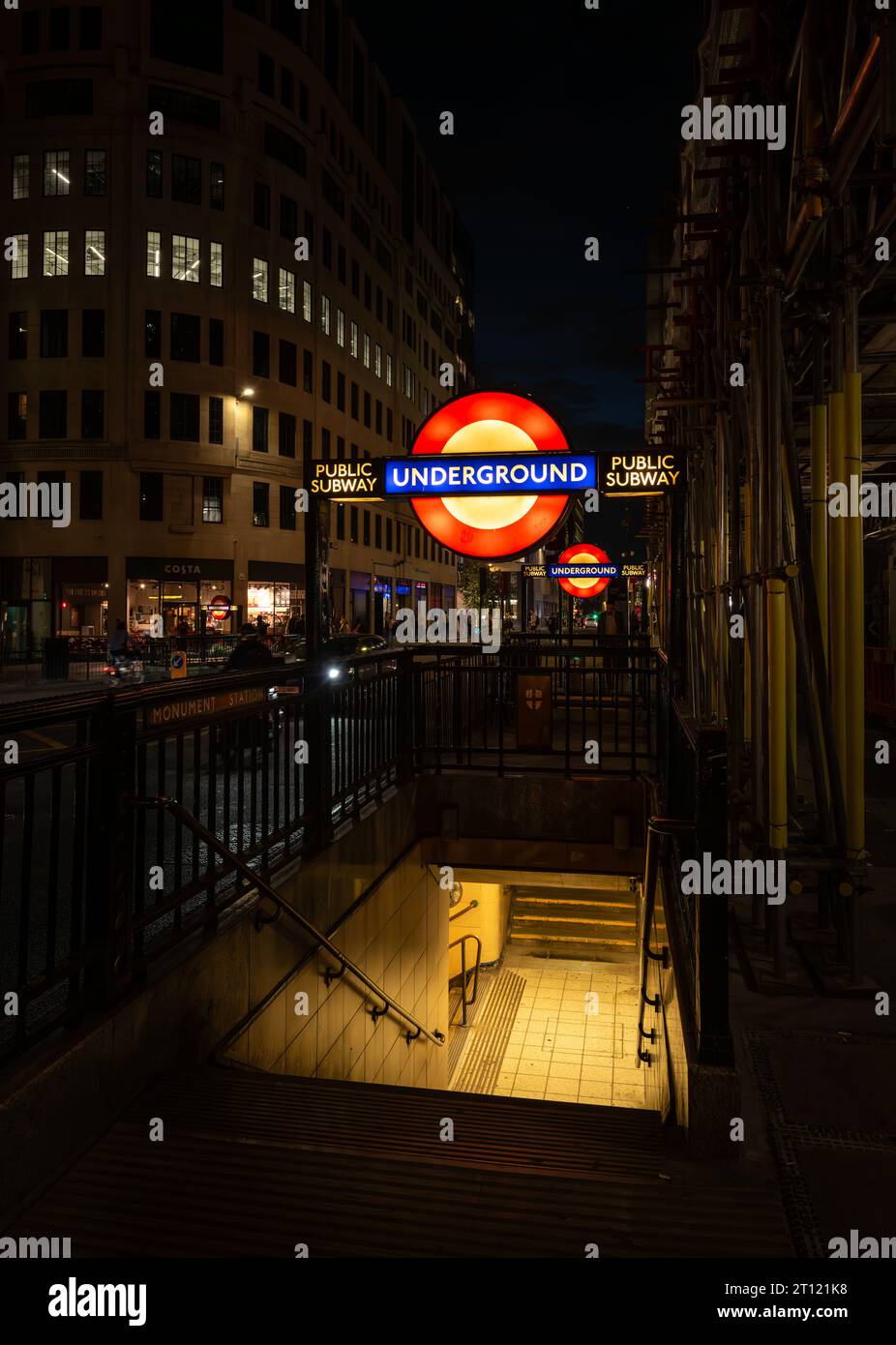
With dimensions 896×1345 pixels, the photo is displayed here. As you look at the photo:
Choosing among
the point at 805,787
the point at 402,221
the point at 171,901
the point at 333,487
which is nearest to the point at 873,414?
the point at 805,787

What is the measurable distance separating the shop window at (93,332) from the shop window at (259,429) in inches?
289

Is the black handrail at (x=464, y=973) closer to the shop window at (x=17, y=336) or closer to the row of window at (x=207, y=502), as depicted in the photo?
the row of window at (x=207, y=502)

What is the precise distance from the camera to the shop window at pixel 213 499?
4069cm

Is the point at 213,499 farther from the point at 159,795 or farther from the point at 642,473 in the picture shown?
the point at 159,795

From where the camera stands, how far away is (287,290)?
4438 centimetres

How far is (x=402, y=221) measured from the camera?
6256 cm

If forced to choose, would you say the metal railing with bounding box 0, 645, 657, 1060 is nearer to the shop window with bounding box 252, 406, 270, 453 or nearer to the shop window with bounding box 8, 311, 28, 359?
the shop window with bounding box 252, 406, 270, 453

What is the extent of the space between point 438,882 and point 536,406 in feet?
21.1

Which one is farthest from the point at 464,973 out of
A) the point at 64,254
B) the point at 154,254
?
the point at 64,254

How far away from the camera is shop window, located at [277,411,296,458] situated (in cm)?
4375

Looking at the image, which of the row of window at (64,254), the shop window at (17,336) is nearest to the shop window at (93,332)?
the row of window at (64,254)

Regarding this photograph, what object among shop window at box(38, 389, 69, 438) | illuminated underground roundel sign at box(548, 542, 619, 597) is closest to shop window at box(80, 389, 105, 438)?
shop window at box(38, 389, 69, 438)

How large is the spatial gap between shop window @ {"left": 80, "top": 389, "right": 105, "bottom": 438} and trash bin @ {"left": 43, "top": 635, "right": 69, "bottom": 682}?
1827 cm

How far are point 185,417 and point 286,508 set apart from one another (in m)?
6.55
